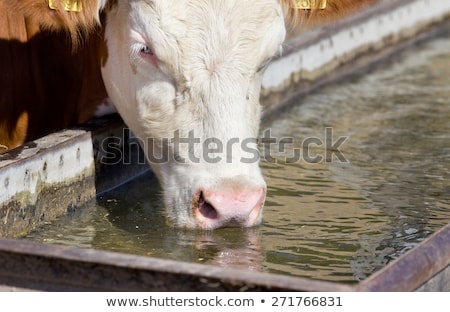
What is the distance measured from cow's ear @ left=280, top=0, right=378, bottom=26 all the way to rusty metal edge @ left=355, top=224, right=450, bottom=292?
5.69 ft

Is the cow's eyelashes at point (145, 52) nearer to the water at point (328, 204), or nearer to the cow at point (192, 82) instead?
the cow at point (192, 82)

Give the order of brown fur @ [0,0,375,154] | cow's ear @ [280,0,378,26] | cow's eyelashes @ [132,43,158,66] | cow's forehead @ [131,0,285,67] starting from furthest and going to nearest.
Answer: brown fur @ [0,0,375,154], cow's ear @ [280,0,378,26], cow's eyelashes @ [132,43,158,66], cow's forehead @ [131,0,285,67]

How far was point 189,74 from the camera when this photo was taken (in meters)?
4.22

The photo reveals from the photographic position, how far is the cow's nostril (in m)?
4.05

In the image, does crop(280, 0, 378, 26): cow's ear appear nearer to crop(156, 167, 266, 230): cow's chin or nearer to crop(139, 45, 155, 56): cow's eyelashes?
crop(139, 45, 155, 56): cow's eyelashes

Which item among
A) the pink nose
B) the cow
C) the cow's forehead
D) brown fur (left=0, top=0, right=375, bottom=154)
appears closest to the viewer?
the pink nose

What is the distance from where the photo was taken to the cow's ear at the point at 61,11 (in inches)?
173

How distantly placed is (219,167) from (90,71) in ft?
4.08

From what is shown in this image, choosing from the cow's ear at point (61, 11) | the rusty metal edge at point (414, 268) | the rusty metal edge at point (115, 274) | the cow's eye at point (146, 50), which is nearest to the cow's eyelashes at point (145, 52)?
the cow's eye at point (146, 50)

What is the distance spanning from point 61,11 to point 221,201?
1031mm

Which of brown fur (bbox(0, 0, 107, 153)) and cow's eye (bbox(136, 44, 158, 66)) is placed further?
brown fur (bbox(0, 0, 107, 153))

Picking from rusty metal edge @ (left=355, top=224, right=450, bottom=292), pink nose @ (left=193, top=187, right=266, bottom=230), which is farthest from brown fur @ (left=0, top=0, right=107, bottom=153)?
rusty metal edge @ (left=355, top=224, right=450, bottom=292)

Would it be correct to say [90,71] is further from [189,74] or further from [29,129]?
Result: [189,74]
